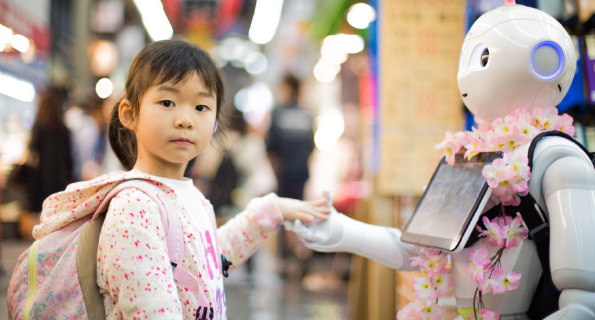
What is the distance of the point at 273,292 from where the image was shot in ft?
15.9

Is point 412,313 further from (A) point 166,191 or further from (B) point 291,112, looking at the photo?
(B) point 291,112

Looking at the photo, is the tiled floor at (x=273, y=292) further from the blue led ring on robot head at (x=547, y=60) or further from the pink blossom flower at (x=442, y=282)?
the blue led ring on robot head at (x=547, y=60)

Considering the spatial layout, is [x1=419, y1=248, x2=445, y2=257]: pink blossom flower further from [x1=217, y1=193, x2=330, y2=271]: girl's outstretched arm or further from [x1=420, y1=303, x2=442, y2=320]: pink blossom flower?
[x1=217, y1=193, x2=330, y2=271]: girl's outstretched arm

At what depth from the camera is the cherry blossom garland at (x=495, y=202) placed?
130 cm

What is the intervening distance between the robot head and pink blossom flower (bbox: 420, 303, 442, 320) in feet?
2.03

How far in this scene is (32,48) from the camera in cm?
324

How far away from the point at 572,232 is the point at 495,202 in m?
0.23

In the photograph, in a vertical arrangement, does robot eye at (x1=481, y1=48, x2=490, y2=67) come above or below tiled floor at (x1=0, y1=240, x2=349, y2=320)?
above

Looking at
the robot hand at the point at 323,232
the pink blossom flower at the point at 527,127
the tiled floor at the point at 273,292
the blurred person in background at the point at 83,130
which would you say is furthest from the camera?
the blurred person in background at the point at 83,130

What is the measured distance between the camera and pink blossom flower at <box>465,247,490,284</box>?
4.34 ft

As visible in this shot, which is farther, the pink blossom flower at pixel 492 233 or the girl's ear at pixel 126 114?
the girl's ear at pixel 126 114

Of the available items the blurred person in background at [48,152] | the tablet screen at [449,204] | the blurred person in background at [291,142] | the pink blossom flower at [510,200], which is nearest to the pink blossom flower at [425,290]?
the tablet screen at [449,204]

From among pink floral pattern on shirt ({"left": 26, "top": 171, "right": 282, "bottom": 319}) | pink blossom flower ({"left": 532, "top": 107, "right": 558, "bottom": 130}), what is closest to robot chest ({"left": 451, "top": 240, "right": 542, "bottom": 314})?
pink blossom flower ({"left": 532, "top": 107, "right": 558, "bottom": 130})

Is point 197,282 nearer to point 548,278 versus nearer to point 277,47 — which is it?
point 548,278
